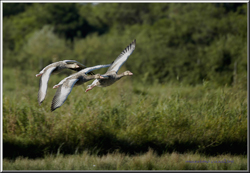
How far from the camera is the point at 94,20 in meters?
54.1

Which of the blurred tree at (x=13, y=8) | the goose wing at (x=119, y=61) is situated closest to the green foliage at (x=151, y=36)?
the blurred tree at (x=13, y=8)

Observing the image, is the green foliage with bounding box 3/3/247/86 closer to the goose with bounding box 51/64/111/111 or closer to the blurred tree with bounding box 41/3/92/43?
the blurred tree with bounding box 41/3/92/43

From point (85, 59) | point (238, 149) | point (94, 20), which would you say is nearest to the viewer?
point (238, 149)

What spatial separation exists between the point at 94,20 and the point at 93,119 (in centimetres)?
4029

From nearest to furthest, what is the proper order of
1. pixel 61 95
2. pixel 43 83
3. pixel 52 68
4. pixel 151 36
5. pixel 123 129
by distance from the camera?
pixel 61 95 → pixel 43 83 → pixel 52 68 → pixel 123 129 → pixel 151 36

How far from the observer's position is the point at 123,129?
635 inches

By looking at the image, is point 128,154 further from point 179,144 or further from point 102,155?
point 179,144

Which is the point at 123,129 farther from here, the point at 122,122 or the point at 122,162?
the point at 122,162

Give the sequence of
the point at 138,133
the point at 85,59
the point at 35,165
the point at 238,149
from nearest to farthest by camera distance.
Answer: the point at 35,165 < the point at 138,133 < the point at 238,149 < the point at 85,59

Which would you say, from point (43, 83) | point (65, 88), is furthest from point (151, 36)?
point (65, 88)

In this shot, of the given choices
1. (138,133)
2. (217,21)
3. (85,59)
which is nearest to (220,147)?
(138,133)

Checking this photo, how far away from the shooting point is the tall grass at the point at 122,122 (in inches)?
610

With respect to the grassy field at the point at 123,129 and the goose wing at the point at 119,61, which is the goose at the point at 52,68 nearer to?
the goose wing at the point at 119,61

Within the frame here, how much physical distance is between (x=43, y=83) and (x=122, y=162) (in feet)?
30.0
